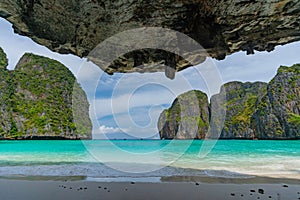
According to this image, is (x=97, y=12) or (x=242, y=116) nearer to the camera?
(x=97, y=12)

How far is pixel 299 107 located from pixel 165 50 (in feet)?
198

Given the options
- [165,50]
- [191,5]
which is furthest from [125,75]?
[191,5]

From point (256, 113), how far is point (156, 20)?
62634 millimetres

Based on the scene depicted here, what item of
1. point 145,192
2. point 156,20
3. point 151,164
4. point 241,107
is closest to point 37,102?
point 241,107

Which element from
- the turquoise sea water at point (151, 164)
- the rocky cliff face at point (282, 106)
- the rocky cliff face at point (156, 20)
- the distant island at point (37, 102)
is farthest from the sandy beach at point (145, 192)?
the rocky cliff face at point (282, 106)

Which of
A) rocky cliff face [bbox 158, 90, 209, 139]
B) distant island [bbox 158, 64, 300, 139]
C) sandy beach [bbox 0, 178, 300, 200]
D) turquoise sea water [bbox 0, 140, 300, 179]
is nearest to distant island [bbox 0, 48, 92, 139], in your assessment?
rocky cliff face [bbox 158, 90, 209, 139]

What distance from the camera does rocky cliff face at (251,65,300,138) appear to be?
56.6m

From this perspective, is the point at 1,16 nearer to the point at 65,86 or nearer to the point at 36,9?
the point at 36,9

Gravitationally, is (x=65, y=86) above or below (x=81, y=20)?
above

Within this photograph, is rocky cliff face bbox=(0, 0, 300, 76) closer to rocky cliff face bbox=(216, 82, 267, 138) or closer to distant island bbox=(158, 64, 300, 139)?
distant island bbox=(158, 64, 300, 139)

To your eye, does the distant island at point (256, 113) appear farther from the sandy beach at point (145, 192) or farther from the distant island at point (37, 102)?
the sandy beach at point (145, 192)

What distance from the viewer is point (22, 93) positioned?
59.6 m

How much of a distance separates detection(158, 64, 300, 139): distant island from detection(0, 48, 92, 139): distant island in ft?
85.3

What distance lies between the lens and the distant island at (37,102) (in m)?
56.0
